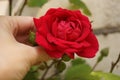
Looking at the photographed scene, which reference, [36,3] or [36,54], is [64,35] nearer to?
[36,54]

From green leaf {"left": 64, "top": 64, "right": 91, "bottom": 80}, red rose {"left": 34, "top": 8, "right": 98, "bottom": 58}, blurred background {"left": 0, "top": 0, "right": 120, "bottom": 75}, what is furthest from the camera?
blurred background {"left": 0, "top": 0, "right": 120, "bottom": 75}

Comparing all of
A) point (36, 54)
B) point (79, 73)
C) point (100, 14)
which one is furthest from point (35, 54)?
point (100, 14)

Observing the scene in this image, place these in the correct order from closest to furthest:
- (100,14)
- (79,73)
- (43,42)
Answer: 1. (43,42)
2. (79,73)
3. (100,14)

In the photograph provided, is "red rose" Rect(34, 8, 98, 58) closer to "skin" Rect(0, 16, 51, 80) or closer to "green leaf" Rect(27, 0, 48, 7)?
"skin" Rect(0, 16, 51, 80)

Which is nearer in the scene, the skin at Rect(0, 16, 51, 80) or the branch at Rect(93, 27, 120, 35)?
the skin at Rect(0, 16, 51, 80)


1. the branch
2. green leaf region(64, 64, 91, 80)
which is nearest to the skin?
green leaf region(64, 64, 91, 80)

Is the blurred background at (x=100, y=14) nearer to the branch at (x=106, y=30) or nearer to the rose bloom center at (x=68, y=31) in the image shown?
the branch at (x=106, y=30)
